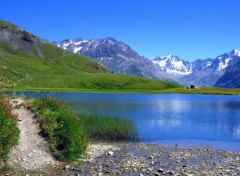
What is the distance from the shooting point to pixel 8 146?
86.2 feet

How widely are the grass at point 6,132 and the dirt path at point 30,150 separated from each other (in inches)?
37.9

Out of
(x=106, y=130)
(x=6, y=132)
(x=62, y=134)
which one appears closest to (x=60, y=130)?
(x=62, y=134)

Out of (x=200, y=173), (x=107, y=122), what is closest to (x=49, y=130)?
(x=200, y=173)

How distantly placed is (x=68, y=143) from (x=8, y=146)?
560 centimetres

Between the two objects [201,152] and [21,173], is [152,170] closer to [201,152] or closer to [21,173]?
[21,173]

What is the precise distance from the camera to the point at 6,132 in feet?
86.0

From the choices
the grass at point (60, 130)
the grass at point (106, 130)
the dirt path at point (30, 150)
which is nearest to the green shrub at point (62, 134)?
the grass at point (60, 130)

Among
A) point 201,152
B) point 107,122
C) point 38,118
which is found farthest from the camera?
point 107,122

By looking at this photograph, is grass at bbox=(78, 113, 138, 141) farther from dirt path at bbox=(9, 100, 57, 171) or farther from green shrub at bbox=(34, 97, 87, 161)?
dirt path at bbox=(9, 100, 57, 171)

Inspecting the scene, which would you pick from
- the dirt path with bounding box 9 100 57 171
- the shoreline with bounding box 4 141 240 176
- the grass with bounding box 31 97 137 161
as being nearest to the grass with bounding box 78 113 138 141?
the shoreline with bounding box 4 141 240 176

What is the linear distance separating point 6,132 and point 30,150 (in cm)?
346

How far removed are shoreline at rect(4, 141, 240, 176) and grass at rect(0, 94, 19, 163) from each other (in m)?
1.82

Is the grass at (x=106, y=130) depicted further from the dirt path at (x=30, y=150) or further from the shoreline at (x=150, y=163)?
the dirt path at (x=30, y=150)

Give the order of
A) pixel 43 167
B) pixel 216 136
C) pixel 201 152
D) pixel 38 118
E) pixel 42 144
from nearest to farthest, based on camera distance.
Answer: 1. pixel 43 167
2. pixel 42 144
3. pixel 38 118
4. pixel 201 152
5. pixel 216 136
